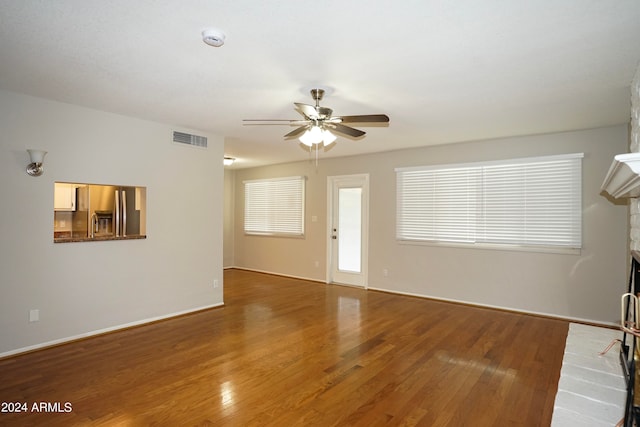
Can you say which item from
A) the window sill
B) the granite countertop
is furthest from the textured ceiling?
the window sill

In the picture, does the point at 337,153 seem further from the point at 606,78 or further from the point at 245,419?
the point at 245,419

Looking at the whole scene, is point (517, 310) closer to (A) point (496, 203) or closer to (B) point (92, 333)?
(A) point (496, 203)

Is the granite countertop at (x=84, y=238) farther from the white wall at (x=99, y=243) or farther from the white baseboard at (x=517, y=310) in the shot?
the white baseboard at (x=517, y=310)

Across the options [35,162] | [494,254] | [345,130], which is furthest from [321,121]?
[494,254]

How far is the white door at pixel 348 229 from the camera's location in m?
6.62

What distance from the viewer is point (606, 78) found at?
2941mm

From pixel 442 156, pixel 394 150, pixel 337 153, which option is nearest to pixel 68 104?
pixel 337 153

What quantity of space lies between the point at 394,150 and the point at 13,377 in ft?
18.6

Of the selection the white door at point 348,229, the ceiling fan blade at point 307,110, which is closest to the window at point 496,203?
the white door at point 348,229

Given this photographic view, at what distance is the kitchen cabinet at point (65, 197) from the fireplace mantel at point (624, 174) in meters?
5.33

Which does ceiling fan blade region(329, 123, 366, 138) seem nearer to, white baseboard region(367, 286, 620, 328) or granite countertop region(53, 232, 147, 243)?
granite countertop region(53, 232, 147, 243)

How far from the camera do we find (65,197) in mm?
4379

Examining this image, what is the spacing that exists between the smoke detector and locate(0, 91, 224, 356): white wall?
7.93ft

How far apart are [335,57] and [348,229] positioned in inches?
178
